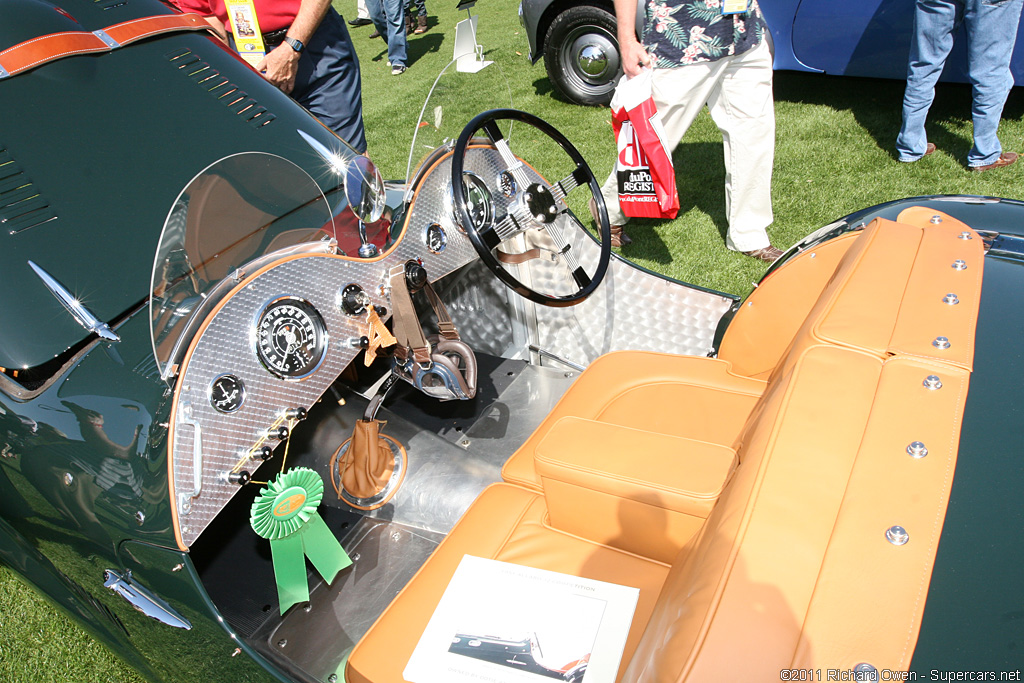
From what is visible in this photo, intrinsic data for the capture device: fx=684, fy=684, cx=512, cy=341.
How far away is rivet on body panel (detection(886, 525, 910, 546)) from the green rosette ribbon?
1.19m

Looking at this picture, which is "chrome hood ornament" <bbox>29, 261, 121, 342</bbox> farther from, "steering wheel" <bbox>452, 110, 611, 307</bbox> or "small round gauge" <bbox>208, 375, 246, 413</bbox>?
"steering wheel" <bbox>452, 110, 611, 307</bbox>

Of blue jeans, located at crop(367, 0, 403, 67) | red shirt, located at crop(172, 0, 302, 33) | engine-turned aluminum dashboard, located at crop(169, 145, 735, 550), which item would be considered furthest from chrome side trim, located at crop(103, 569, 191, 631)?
blue jeans, located at crop(367, 0, 403, 67)

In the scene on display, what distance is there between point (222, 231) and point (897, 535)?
1566mm

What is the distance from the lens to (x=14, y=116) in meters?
1.81

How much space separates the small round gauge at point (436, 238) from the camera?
6.81 feet

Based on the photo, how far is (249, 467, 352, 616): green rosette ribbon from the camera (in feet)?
5.18

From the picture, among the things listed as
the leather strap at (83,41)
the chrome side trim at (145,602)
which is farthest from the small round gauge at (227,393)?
the leather strap at (83,41)

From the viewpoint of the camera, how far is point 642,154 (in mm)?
3092

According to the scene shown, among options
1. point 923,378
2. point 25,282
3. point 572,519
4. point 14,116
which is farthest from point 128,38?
point 923,378

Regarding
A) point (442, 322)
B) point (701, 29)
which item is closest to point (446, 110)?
point (442, 322)

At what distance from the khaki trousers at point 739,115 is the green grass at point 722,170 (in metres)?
0.23

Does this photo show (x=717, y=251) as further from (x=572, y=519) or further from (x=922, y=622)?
(x=922, y=622)

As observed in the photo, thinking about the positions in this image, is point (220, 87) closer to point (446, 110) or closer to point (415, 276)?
point (446, 110)

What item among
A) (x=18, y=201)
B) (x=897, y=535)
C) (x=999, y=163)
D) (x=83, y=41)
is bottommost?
(x=999, y=163)
